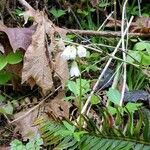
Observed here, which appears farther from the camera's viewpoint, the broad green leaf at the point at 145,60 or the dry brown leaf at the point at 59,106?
the broad green leaf at the point at 145,60

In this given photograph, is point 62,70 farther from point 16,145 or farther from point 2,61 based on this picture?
point 16,145

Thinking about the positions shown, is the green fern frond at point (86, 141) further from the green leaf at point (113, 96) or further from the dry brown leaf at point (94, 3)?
the dry brown leaf at point (94, 3)

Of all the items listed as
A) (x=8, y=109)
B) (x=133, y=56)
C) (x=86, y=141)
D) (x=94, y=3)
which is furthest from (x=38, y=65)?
(x=94, y=3)

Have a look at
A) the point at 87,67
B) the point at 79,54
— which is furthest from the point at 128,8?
the point at 79,54

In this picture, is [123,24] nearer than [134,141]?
No

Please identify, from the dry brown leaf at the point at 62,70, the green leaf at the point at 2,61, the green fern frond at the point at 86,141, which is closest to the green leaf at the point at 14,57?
the green leaf at the point at 2,61

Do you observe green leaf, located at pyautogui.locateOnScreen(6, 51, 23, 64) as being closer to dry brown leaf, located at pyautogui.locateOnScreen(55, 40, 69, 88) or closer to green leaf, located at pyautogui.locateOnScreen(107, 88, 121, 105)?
dry brown leaf, located at pyautogui.locateOnScreen(55, 40, 69, 88)

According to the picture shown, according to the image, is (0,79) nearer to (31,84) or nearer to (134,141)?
(31,84)
